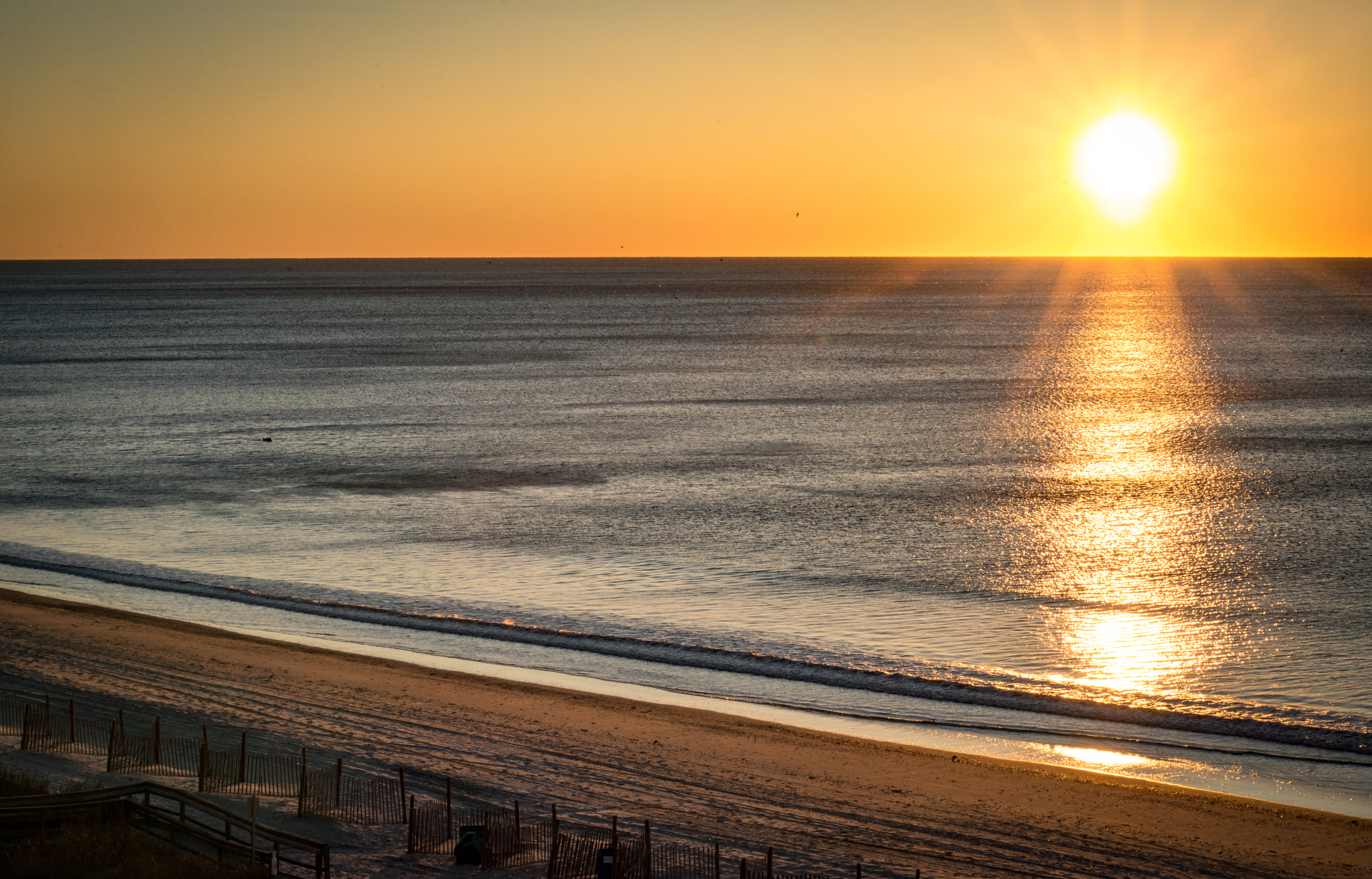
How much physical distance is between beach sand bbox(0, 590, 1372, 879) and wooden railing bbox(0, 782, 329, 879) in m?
1.44

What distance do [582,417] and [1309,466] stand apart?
1667 inches

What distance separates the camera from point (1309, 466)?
5484cm

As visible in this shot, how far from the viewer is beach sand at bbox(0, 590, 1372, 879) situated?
17625 mm

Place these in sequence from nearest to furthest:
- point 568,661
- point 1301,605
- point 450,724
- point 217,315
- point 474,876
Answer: point 474,876
point 450,724
point 568,661
point 1301,605
point 217,315

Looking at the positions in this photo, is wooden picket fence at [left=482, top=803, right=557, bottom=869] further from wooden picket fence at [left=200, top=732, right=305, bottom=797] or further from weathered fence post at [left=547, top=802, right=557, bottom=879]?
wooden picket fence at [left=200, top=732, right=305, bottom=797]

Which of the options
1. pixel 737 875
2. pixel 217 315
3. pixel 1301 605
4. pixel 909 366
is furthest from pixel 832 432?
pixel 217 315

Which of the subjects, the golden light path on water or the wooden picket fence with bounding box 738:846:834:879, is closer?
the wooden picket fence with bounding box 738:846:834:879

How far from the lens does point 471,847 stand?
17.0 metres

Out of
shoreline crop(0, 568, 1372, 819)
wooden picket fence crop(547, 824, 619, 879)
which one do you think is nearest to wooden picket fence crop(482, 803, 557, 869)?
wooden picket fence crop(547, 824, 619, 879)

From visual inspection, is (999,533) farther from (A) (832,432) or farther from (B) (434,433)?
(B) (434,433)

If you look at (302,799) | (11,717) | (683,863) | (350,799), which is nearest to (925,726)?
(683,863)

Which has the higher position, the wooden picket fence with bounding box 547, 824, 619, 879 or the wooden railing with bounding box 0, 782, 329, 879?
the wooden railing with bounding box 0, 782, 329, 879

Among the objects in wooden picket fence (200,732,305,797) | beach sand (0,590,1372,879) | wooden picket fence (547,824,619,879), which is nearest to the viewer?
wooden picket fence (547,824,619,879)

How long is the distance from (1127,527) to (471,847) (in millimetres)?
32644
